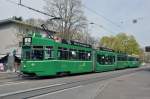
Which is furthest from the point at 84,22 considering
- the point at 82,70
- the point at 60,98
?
the point at 60,98

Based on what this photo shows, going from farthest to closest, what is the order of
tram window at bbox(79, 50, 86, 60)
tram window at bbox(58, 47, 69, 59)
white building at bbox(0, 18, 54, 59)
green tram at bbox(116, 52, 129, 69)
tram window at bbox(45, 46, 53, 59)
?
white building at bbox(0, 18, 54, 59) → green tram at bbox(116, 52, 129, 69) → tram window at bbox(79, 50, 86, 60) → tram window at bbox(58, 47, 69, 59) → tram window at bbox(45, 46, 53, 59)

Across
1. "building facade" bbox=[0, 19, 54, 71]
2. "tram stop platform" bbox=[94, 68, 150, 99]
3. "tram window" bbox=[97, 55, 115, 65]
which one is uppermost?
"building facade" bbox=[0, 19, 54, 71]

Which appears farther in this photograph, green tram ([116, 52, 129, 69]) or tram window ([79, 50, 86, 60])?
green tram ([116, 52, 129, 69])

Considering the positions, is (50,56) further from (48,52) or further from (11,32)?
(11,32)

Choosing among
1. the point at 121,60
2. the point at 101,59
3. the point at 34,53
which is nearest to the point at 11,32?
the point at 121,60

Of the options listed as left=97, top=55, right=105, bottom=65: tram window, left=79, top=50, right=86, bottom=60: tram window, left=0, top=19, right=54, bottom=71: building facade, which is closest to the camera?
left=79, top=50, right=86, bottom=60: tram window

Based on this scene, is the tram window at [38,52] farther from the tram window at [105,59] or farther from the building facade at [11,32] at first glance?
the building facade at [11,32]

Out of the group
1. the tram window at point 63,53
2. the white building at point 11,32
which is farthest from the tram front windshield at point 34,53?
the white building at point 11,32

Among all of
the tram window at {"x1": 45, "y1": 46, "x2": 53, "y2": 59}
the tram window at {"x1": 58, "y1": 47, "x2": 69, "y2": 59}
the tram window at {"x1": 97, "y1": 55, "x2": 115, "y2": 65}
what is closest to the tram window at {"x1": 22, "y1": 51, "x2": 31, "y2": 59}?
the tram window at {"x1": 45, "y1": 46, "x2": 53, "y2": 59}

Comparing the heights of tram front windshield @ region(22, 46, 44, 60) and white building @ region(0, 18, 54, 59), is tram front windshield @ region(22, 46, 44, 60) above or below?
below

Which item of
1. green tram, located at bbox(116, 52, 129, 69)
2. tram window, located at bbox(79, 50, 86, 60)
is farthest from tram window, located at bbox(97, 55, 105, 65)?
green tram, located at bbox(116, 52, 129, 69)

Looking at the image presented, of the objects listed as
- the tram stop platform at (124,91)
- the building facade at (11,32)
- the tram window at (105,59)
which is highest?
the building facade at (11,32)

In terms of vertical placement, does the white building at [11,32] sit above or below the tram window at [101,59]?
above

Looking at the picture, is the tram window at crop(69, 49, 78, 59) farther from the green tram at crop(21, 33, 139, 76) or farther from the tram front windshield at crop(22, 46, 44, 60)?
the tram front windshield at crop(22, 46, 44, 60)
